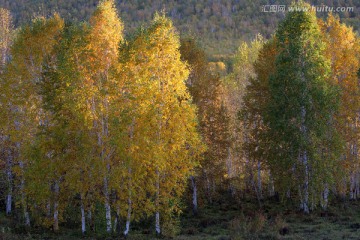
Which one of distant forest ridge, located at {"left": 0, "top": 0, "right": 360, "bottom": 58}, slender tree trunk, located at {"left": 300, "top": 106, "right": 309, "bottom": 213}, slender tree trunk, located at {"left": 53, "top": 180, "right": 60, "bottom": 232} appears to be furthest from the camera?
distant forest ridge, located at {"left": 0, "top": 0, "right": 360, "bottom": 58}

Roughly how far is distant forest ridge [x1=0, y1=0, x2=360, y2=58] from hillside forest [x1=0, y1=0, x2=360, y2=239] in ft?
351

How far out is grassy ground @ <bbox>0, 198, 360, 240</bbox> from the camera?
1919cm

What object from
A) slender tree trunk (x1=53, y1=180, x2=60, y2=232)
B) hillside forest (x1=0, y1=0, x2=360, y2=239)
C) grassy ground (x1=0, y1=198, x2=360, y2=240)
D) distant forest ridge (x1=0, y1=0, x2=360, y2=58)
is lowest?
grassy ground (x1=0, y1=198, x2=360, y2=240)

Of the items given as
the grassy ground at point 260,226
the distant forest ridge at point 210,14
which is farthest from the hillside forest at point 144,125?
the distant forest ridge at point 210,14

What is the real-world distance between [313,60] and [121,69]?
1240 centimetres

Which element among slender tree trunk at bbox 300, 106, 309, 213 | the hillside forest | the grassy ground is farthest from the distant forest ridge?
slender tree trunk at bbox 300, 106, 309, 213

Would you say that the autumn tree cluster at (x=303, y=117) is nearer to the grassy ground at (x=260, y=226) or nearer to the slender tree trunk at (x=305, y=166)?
the slender tree trunk at (x=305, y=166)

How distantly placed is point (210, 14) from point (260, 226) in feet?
548

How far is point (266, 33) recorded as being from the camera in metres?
153

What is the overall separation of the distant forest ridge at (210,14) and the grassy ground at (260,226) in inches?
4304

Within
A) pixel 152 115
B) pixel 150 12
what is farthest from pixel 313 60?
pixel 150 12

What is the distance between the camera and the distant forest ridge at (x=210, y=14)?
15200 centimetres

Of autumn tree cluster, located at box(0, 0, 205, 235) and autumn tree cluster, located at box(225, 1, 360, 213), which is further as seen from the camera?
autumn tree cluster, located at box(225, 1, 360, 213)

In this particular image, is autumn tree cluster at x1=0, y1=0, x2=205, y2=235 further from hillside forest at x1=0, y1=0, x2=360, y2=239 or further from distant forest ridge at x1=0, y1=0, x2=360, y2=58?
distant forest ridge at x1=0, y1=0, x2=360, y2=58
